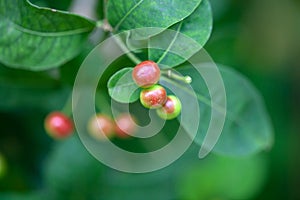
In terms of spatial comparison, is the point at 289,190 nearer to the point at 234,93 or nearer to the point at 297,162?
the point at 297,162

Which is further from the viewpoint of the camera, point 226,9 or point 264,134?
point 226,9

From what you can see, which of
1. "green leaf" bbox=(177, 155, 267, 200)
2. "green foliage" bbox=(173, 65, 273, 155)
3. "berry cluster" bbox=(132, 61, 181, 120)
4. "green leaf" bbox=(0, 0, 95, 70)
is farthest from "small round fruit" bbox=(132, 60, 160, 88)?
"green leaf" bbox=(177, 155, 267, 200)

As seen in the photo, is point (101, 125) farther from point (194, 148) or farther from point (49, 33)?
point (194, 148)

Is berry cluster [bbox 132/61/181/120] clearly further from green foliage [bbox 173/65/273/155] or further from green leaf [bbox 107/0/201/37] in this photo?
green foliage [bbox 173/65/273/155]

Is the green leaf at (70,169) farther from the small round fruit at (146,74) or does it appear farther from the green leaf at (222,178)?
the small round fruit at (146,74)

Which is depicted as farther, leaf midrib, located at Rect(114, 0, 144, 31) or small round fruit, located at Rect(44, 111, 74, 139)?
small round fruit, located at Rect(44, 111, 74, 139)

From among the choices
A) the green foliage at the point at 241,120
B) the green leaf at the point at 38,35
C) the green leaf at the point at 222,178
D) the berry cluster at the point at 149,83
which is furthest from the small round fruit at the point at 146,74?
the green leaf at the point at 222,178

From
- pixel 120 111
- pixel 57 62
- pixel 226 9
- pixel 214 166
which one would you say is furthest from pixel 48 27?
pixel 226 9

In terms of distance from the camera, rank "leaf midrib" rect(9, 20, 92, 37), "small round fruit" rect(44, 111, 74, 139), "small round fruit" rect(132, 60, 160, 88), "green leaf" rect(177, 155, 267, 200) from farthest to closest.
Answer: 1. "green leaf" rect(177, 155, 267, 200)
2. "small round fruit" rect(44, 111, 74, 139)
3. "leaf midrib" rect(9, 20, 92, 37)
4. "small round fruit" rect(132, 60, 160, 88)
